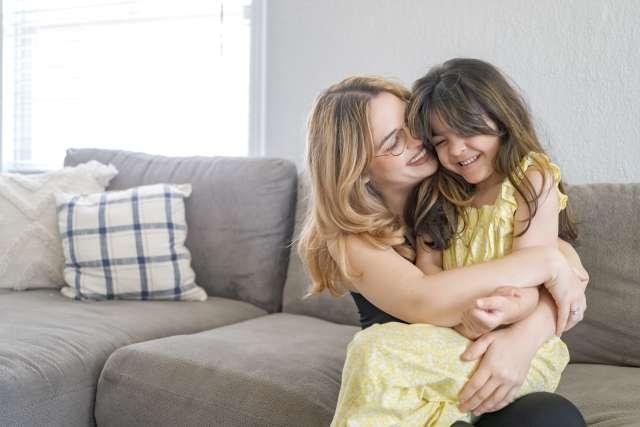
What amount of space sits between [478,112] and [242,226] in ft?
3.55

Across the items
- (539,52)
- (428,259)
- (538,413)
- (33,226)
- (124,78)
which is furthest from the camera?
(124,78)

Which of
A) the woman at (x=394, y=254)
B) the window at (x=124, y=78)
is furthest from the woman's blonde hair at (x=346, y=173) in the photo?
the window at (x=124, y=78)

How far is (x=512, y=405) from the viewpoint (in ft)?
3.80

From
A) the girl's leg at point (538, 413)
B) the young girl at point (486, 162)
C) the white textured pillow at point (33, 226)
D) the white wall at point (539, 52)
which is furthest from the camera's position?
the white textured pillow at point (33, 226)

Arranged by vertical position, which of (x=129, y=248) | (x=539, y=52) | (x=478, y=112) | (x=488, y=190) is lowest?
(x=129, y=248)

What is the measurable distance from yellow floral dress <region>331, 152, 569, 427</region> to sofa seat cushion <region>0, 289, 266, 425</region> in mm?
749

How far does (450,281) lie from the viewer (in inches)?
47.8

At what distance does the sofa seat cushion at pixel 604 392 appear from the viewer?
1238mm

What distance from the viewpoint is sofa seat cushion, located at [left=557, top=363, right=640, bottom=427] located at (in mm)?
1238

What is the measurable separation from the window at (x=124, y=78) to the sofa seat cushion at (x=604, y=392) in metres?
1.59

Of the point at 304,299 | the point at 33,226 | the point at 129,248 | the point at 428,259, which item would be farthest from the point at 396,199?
the point at 33,226

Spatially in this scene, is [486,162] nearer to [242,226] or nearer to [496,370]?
[496,370]

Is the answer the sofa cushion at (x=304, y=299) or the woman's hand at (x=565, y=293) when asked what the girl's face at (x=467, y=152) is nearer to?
the woman's hand at (x=565, y=293)

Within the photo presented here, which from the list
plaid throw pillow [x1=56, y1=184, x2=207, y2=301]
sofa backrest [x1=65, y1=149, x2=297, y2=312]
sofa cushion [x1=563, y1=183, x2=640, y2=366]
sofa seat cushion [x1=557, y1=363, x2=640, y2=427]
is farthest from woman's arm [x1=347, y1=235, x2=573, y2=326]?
plaid throw pillow [x1=56, y1=184, x2=207, y2=301]
